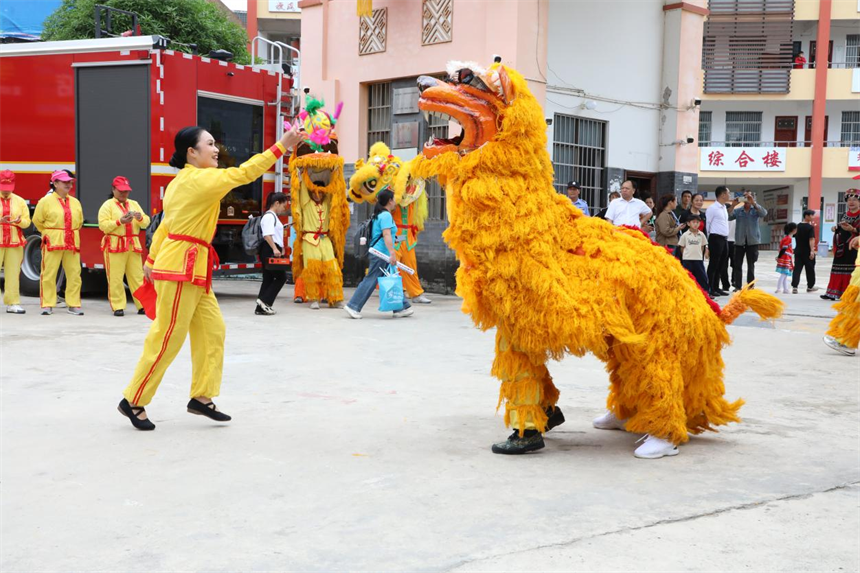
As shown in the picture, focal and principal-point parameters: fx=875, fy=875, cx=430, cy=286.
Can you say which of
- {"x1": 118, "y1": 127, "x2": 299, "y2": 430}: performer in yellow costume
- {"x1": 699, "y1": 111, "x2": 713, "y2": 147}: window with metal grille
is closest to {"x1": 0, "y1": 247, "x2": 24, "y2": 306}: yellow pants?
{"x1": 118, "y1": 127, "x2": 299, "y2": 430}: performer in yellow costume

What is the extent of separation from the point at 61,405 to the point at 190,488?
2.18m

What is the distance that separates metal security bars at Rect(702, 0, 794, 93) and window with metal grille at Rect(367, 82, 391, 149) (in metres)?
21.6

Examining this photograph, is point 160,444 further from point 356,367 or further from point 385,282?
point 385,282

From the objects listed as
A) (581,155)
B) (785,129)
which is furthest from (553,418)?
(785,129)

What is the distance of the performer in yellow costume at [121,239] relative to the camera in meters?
10.5

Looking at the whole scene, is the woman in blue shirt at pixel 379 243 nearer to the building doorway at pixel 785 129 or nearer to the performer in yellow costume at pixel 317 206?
the performer in yellow costume at pixel 317 206

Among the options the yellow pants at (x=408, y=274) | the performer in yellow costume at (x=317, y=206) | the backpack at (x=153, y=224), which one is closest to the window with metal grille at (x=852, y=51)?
the yellow pants at (x=408, y=274)

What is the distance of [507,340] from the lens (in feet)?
15.5

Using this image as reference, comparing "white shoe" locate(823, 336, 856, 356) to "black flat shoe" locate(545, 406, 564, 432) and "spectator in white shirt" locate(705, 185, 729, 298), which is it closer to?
"black flat shoe" locate(545, 406, 564, 432)

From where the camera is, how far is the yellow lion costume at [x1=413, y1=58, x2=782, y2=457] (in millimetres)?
4562

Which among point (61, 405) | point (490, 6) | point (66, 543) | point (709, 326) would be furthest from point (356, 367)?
point (490, 6)

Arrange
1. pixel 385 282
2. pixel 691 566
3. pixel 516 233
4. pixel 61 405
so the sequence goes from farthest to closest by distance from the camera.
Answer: pixel 385 282, pixel 61 405, pixel 516 233, pixel 691 566

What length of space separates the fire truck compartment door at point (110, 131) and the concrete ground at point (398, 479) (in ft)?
15.1

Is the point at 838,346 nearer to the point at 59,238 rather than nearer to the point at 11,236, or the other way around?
the point at 59,238
